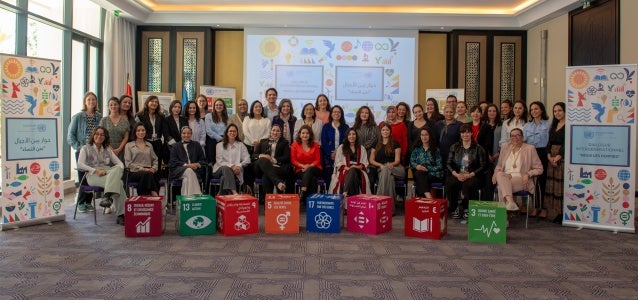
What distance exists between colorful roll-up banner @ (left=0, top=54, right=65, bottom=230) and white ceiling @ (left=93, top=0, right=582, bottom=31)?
4.33 meters

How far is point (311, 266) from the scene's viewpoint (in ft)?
13.4

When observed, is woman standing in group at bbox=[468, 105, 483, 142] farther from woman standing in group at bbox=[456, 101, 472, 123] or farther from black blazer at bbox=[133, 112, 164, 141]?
black blazer at bbox=[133, 112, 164, 141]

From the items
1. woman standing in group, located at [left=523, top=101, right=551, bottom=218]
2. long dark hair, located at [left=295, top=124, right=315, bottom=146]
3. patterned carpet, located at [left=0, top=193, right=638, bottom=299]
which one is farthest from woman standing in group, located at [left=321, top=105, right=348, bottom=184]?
woman standing in group, located at [left=523, top=101, right=551, bottom=218]

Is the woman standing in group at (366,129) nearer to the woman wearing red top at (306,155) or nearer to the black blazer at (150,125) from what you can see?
the woman wearing red top at (306,155)

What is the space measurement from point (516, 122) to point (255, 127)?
11.6 feet

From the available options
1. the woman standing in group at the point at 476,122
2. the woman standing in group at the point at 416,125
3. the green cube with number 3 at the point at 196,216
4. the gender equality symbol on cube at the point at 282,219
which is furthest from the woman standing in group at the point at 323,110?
the green cube with number 3 at the point at 196,216

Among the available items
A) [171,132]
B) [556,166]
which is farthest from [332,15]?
[556,166]

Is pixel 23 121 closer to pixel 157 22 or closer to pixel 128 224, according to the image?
pixel 128 224

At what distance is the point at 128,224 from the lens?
16.9 ft

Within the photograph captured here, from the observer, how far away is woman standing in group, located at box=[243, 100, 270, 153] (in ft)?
24.2

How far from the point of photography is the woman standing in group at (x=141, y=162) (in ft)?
20.4

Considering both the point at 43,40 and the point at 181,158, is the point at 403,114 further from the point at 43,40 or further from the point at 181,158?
the point at 43,40

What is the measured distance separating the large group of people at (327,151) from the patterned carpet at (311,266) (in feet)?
2.94

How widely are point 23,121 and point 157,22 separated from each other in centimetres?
514
